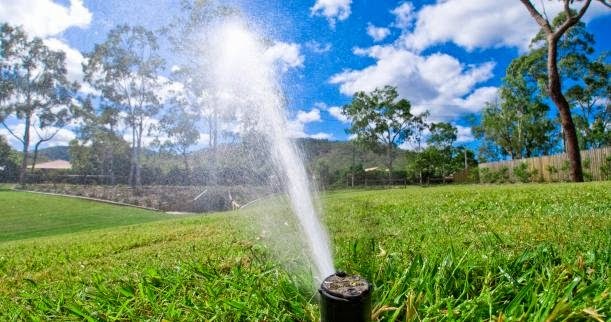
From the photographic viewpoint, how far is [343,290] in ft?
4.00

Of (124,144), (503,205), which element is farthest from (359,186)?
(503,205)

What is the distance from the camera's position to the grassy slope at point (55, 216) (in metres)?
14.1

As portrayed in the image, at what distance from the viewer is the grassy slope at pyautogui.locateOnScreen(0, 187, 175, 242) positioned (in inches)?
555

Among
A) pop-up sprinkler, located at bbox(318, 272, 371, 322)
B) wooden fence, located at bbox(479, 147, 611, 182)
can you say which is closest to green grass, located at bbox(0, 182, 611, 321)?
pop-up sprinkler, located at bbox(318, 272, 371, 322)

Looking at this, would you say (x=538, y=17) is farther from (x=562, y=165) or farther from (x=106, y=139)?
(x=106, y=139)

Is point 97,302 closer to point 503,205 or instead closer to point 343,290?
point 343,290

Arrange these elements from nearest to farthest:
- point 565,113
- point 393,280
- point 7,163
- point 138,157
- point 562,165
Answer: point 393,280 < point 565,113 < point 562,165 < point 138,157 < point 7,163

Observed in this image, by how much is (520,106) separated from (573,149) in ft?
95.7

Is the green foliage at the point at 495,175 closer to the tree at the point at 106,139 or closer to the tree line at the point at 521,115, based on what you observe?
the tree line at the point at 521,115

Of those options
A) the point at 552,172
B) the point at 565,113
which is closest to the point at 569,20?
the point at 565,113

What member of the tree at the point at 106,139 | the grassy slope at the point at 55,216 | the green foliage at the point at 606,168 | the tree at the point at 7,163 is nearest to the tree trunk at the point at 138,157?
the tree at the point at 106,139

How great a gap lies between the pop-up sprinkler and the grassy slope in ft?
48.3

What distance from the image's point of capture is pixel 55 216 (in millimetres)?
17000

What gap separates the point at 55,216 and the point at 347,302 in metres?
19.5
